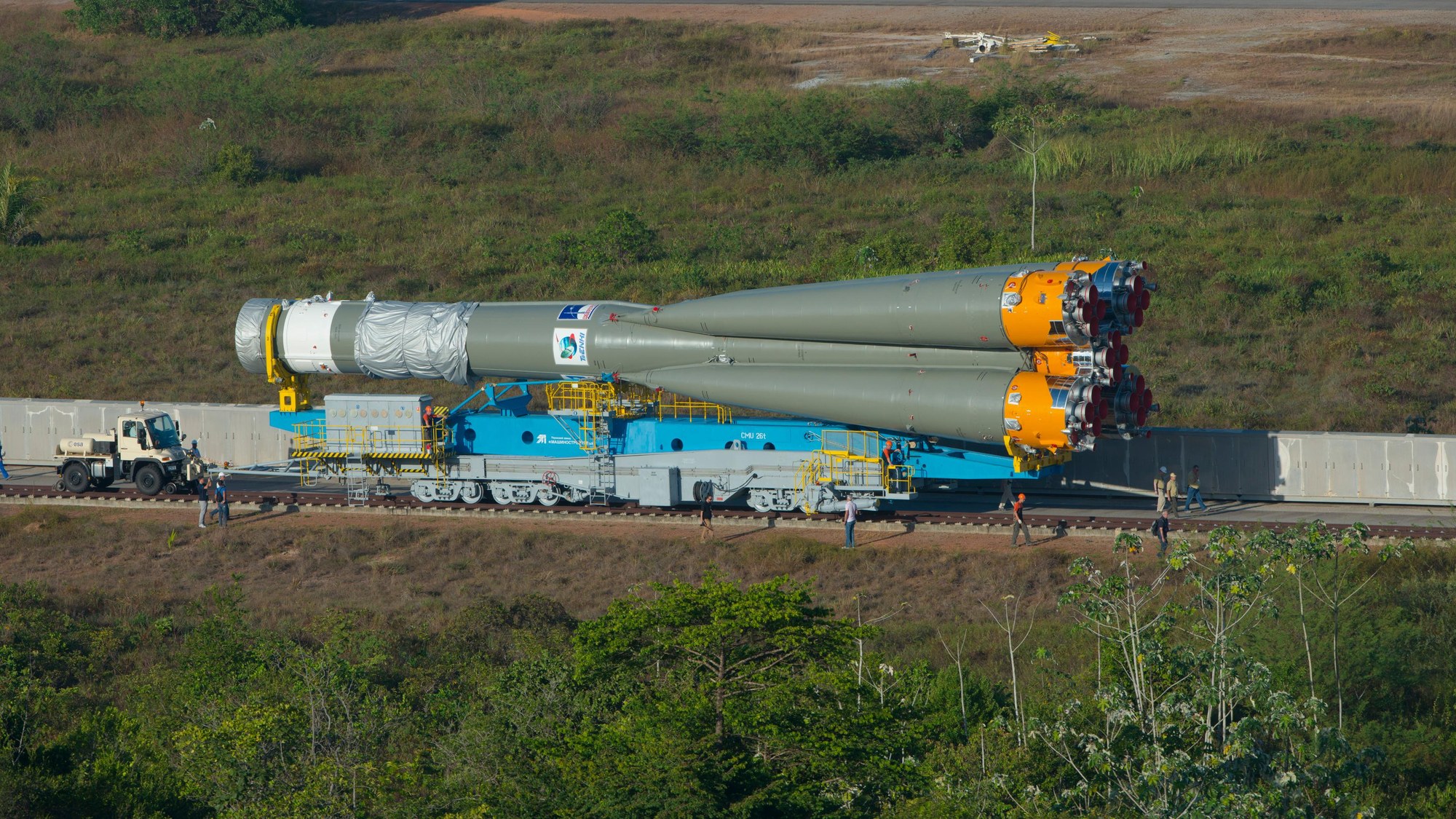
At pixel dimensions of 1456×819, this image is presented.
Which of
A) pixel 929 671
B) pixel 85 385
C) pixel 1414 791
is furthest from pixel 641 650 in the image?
pixel 85 385

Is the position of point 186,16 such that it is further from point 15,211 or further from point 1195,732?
point 1195,732

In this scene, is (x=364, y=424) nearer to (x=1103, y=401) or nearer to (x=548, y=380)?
(x=548, y=380)

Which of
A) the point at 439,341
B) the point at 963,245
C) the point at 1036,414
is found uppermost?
the point at 963,245

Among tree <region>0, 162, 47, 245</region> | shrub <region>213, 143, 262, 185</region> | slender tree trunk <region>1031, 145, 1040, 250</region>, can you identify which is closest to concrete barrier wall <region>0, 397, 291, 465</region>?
tree <region>0, 162, 47, 245</region>

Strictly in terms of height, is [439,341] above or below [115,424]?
above

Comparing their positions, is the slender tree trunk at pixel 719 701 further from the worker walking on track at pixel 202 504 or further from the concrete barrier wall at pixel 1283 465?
the worker walking on track at pixel 202 504

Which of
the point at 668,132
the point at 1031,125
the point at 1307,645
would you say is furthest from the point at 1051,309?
the point at 668,132

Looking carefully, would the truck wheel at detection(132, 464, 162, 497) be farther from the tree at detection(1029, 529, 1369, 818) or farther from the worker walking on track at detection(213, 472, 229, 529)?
the tree at detection(1029, 529, 1369, 818)
